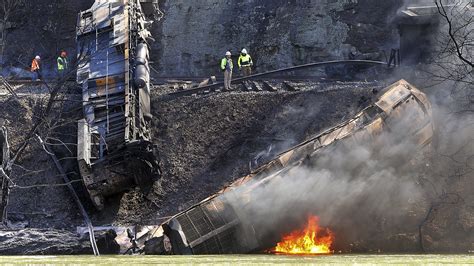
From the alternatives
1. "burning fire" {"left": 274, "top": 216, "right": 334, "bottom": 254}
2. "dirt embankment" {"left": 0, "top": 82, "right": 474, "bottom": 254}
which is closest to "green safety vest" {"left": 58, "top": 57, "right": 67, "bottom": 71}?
"dirt embankment" {"left": 0, "top": 82, "right": 474, "bottom": 254}

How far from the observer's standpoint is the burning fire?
13.7m

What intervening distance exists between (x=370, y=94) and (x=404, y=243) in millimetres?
5844

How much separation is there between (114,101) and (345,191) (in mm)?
7806

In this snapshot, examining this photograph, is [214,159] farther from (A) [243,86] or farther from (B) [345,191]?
(B) [345,191]

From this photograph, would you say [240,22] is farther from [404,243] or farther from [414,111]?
[404,243]

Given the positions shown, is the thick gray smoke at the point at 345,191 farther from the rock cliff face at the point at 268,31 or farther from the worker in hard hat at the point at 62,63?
the worker in hard hat at the point at 62,63

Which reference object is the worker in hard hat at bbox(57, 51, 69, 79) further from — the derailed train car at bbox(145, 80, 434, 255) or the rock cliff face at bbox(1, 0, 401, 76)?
the derailed train car at bbox(145, 80, 434, 255)

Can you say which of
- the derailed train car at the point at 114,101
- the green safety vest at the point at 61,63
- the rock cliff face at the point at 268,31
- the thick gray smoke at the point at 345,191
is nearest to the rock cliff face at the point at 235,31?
the rock cliff face at the point at 268,31

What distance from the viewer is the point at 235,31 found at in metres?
29.0

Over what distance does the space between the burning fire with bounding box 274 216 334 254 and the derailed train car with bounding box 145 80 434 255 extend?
69 centimetres

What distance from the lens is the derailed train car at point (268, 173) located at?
13.2 m

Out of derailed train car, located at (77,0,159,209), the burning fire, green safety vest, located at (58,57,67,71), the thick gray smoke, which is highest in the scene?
A: green safety vest, located at (58,57,67,71)

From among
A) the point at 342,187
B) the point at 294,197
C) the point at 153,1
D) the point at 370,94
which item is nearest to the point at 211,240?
the point at 294,197

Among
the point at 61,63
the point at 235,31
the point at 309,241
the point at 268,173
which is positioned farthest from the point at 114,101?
the point at 235,31
